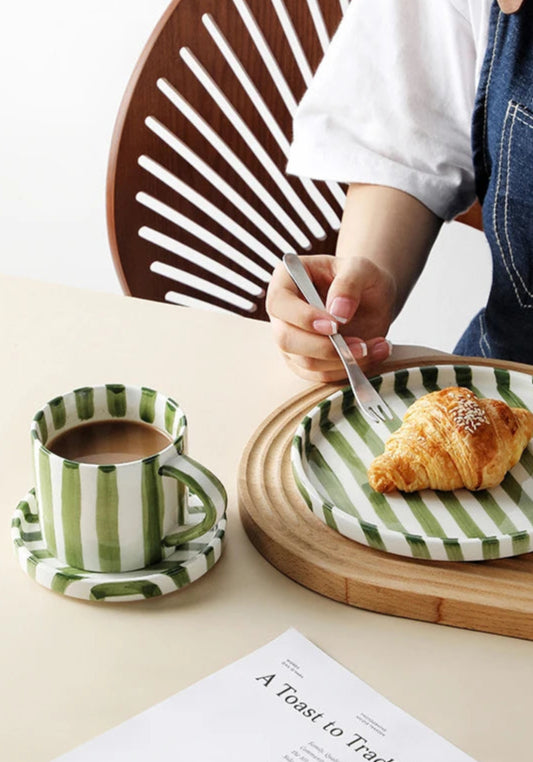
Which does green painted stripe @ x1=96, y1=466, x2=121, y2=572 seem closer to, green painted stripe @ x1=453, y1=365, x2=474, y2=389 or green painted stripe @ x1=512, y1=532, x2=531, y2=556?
green painted stripe @ x1=512, y1=532, x2=531, y2=556

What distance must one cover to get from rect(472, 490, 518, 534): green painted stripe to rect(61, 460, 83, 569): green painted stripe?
276 millimetres

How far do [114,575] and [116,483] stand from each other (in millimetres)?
73

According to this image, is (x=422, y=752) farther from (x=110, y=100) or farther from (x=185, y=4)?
(x=110, y=100)

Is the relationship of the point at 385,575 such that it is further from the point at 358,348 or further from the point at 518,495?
the point at 358,348

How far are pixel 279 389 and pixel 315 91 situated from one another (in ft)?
1.36

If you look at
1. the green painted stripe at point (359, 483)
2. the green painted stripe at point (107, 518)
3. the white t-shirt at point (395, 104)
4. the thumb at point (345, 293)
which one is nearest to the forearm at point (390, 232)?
the white t-shirt at point (395, 104)

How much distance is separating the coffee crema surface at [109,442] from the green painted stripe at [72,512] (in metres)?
0.03

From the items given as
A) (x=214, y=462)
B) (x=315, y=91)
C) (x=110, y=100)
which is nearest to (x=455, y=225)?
(x=110, y=100)

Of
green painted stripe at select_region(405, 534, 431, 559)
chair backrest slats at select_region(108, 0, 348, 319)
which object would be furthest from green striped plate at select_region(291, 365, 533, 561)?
chair backrest slats at select_region(108, 0, 348, 319)

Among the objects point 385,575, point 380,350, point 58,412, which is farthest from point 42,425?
point 380,350

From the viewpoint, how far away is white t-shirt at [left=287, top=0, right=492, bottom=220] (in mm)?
1062

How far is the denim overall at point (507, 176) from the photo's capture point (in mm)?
962

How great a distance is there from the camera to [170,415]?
657 mm

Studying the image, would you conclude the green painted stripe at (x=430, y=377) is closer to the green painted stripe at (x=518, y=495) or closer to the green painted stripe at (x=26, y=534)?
the green painted stripe at (x=518, y=495)
